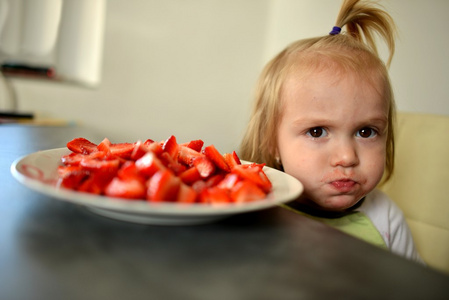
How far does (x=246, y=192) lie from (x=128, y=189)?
0.14 m

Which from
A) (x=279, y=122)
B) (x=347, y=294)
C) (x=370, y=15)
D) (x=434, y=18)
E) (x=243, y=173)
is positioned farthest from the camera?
(x=434, y=18)

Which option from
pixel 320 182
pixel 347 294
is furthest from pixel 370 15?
pixel 347 294

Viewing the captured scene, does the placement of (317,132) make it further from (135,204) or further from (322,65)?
(135,204)

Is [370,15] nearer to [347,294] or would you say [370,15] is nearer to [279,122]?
[279,122]

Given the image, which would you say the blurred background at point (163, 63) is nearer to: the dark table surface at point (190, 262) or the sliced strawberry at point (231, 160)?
the sliced strawberry at point (231, 160)

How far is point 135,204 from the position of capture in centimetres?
35

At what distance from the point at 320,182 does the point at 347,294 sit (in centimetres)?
60

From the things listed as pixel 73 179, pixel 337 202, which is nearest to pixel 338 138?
pixel 337 202

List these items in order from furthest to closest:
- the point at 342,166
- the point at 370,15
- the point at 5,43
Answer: the point at 5,43, the point at 370,15, the point at 342,166

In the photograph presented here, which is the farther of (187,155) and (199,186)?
(187,155)

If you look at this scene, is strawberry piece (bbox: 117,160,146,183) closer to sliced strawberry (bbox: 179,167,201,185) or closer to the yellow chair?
sliced strawberry (bbox: 179,167,201,185)

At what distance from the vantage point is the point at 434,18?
1.63m

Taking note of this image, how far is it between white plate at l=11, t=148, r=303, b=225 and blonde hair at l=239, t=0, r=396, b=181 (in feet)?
1.55

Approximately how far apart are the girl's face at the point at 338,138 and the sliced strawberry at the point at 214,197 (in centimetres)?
49
